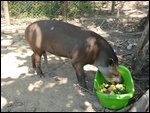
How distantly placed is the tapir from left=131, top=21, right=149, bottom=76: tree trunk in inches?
24.1

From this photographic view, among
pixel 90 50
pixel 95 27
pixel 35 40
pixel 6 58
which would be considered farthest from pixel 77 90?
pixel 95 27

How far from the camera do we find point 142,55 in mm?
5133

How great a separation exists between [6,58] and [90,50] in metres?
2.41

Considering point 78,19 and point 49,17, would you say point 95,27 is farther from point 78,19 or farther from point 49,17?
point 49,17

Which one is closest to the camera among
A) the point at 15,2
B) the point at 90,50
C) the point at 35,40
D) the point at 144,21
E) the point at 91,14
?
the point at 90,50

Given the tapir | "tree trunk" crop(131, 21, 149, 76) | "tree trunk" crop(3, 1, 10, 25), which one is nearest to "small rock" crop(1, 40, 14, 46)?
"tree trunk" crop(3, 1, 10, 25)

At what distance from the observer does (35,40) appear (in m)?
5.10

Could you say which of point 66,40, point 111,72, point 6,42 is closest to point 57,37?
point 66,40

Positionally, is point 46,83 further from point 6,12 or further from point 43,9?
point 43,9

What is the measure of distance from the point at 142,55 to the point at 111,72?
0.79 m

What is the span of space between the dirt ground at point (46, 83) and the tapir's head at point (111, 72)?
0.40m

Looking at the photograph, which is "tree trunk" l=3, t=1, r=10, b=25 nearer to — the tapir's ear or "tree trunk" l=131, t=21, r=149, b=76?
"tree trunk" l=131, t=21, r=149, b=76

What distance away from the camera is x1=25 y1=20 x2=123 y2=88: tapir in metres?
4.78

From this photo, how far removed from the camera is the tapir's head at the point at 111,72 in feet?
15.6
